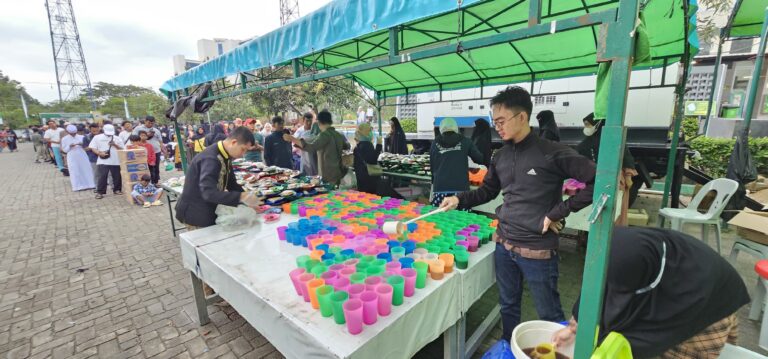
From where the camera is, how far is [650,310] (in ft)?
4.05

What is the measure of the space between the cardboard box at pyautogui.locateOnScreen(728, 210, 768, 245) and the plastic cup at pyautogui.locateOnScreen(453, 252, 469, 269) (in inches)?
111

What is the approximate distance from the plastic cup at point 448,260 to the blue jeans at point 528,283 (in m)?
0.39

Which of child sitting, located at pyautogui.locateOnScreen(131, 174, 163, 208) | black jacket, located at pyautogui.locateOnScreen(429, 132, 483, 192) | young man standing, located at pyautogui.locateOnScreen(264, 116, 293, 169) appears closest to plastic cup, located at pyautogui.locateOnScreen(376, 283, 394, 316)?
black jacket, located at pyautogui.locateOnScreen(429, 132, 483, 192)

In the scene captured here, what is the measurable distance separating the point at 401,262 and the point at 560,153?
1.02 m

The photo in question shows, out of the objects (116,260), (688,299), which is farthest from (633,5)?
(116,260)

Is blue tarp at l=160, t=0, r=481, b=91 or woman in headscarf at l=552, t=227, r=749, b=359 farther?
blue tarp at l=160, t=0, r=481, b=91

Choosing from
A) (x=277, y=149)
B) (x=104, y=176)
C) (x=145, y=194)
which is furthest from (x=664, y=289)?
(x=104, y=176)

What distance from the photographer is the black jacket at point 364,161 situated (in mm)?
4730

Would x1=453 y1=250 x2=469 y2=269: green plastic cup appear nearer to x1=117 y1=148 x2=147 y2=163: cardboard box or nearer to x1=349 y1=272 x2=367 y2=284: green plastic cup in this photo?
x1=349 y1=272 x2=367 y2=284: green plastic cup

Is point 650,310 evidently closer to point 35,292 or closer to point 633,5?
point 633,5

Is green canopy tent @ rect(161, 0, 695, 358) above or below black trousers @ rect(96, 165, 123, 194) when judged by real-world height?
above

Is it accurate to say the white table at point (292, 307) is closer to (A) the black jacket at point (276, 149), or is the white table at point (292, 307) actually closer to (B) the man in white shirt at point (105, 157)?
(A) the black jacket at point (276, 149)

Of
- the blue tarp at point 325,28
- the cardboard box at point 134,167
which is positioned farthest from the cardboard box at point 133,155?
the blue tarp at point 325,28

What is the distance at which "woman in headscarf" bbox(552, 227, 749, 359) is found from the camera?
1200mm
